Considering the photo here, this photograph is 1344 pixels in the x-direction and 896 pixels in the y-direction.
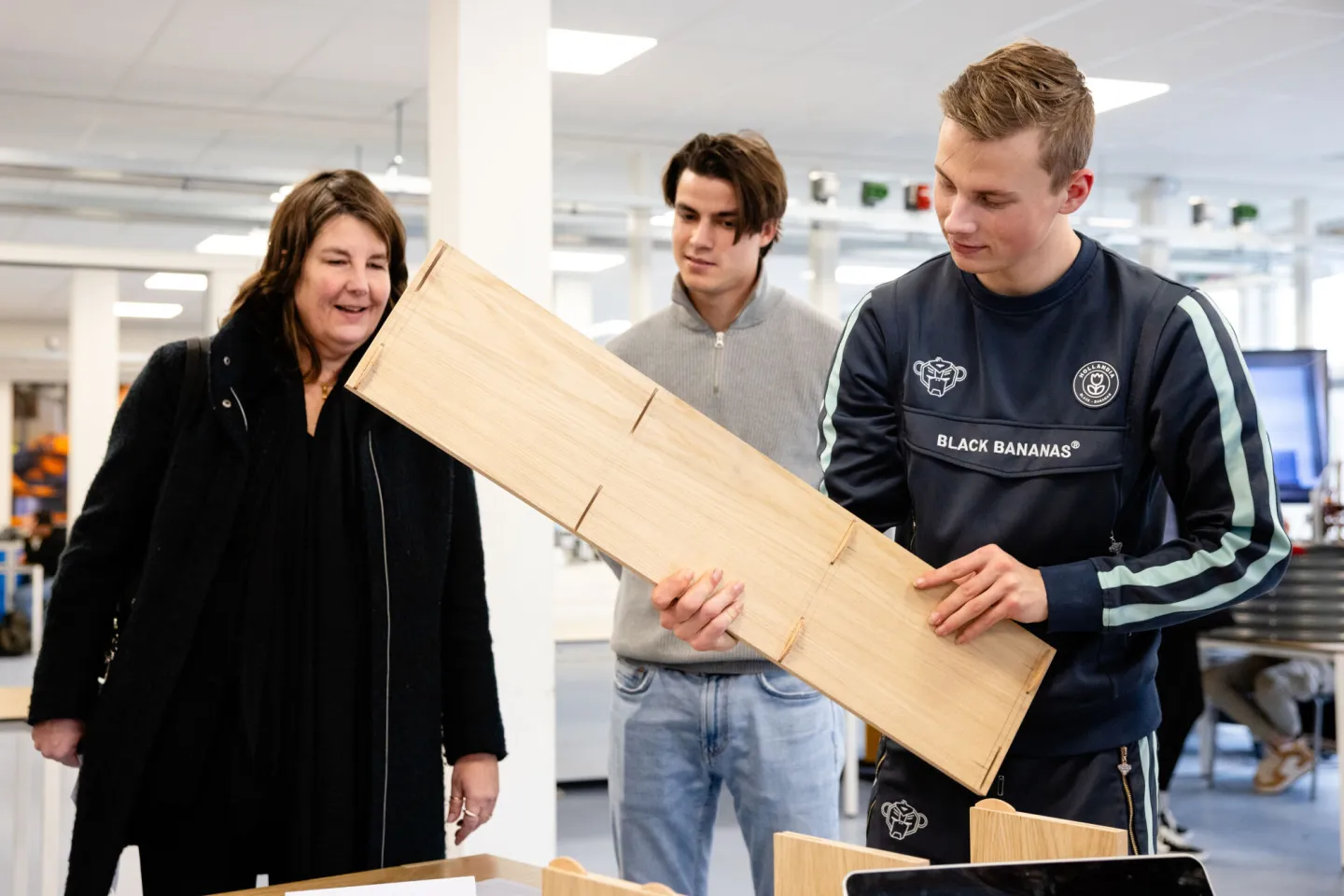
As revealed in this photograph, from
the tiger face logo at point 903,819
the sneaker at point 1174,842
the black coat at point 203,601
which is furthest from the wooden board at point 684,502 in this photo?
the sneaker at point 1174,842

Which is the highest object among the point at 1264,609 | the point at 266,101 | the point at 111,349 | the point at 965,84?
the point at 266,101

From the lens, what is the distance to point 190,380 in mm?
1938

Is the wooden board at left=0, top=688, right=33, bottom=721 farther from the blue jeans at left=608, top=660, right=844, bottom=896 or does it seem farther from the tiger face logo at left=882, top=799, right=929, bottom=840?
the tiger face logo at left=882, top=799, right=929, bottom=840

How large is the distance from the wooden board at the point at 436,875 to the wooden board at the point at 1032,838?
21.5 inches

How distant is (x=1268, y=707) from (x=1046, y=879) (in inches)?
214

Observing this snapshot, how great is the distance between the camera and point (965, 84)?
1.34 m

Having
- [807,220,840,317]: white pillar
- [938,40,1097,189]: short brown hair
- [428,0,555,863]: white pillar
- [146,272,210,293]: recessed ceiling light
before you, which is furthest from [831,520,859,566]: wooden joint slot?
[146,272,210,293]: recessed ceiling light

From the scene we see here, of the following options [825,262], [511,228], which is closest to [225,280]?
[825,262]

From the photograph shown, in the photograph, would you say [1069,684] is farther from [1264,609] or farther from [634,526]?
[1264,609]

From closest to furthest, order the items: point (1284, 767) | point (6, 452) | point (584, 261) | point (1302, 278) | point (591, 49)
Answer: point (591, 49)
point (1284, 767)
point (1302, 278)
point (584, 261)
point (6, 452)

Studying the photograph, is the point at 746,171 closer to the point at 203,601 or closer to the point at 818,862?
the point at 203,601

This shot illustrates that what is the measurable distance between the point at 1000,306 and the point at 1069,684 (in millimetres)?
398

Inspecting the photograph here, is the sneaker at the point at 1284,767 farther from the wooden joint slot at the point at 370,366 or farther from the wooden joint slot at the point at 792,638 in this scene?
the wooden joint slot at the point at 370,366

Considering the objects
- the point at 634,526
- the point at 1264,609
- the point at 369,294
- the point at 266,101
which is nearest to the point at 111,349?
the point at 266,101
